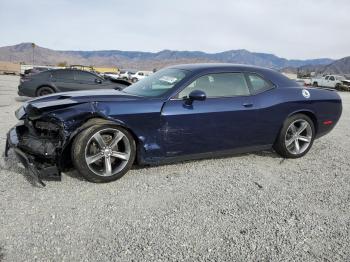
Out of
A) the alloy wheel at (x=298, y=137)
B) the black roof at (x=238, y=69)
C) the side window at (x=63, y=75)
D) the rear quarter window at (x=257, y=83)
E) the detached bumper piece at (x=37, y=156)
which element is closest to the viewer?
the detached bumper piece at (x=37, y=156)

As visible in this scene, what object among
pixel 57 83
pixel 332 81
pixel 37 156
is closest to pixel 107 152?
pixel 37 156

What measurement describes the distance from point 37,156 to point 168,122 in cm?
155

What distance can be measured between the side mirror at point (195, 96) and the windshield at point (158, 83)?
303mm

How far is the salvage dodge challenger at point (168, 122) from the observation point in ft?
12.4

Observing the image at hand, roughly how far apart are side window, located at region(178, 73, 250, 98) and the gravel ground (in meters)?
1.02

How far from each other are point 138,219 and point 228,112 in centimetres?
201

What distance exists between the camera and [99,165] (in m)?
4.09

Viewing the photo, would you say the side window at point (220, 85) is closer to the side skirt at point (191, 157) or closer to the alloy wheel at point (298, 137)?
the side skirt at point (191, 157)

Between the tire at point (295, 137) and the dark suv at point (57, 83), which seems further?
the dark suv at point (57, 83)

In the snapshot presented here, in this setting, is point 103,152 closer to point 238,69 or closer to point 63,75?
point 238,69

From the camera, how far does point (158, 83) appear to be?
4.71 meters

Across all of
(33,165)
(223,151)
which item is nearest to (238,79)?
(223,151)

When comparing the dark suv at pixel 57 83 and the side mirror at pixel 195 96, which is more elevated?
the side mirror at pixel 195 96

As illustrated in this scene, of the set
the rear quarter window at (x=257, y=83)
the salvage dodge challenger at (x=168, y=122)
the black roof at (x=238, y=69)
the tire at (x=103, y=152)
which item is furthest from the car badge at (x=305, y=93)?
the tire at (x=103, y=152)
